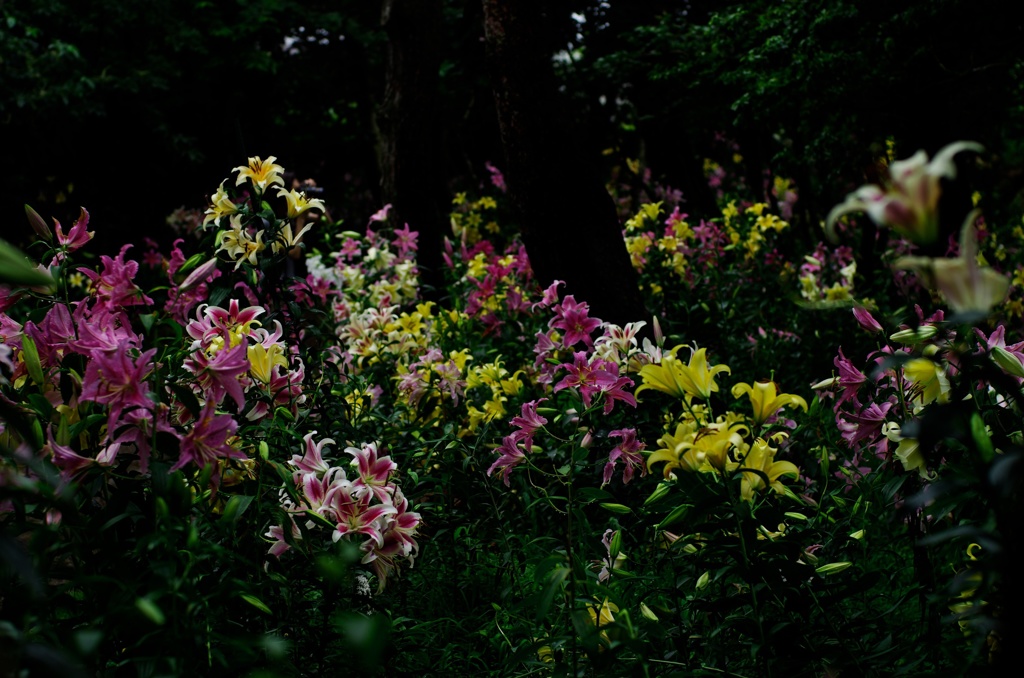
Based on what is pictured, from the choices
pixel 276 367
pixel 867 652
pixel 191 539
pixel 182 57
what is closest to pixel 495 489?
pixel 276 367

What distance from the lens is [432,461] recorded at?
2.54 m

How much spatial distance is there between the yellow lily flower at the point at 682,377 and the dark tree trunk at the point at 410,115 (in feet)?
15.2

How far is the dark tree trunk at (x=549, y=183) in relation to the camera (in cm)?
360

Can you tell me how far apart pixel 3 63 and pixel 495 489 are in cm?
820

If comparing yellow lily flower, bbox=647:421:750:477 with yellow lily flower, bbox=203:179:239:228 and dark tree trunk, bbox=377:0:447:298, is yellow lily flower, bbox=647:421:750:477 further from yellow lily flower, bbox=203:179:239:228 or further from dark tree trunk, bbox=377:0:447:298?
dark tree trunk, bbox=377:0:447:298

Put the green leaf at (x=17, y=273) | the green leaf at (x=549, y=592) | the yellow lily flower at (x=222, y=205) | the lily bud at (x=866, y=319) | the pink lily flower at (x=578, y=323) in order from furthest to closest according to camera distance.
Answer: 1. the pink lily flower at (x=578, y=323)
2. the yellow lily flower at (x=222, y=205)
3. the lily bud at (x=866, y=319)
4. the green leaf at (x=549, y=592)
5. the green leaf at (x=17, y=273)

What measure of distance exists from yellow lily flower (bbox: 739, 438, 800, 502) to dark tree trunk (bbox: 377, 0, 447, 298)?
15.5 feet

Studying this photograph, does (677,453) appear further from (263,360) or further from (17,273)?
(17,273)

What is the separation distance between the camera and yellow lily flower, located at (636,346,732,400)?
1512mm

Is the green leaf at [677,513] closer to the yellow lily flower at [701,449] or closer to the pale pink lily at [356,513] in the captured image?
the yellow lily flower at [701,449]

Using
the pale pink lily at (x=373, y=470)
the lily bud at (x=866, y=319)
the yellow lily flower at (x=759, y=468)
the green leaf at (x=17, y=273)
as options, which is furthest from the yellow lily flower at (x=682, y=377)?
the green leaf at (x=17, y=273)

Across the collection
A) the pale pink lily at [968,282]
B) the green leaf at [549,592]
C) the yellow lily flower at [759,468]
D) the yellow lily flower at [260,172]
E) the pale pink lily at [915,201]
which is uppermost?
the yellow lily flower at [260,172]

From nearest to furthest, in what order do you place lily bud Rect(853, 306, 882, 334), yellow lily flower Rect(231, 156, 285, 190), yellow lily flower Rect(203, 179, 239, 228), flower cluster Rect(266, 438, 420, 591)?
flower cluster Rect(266, 438, 420, 591) < lily bud Rect(853, 306, 882, 334) < yellow lily flower Rect(231, 156, 285, 190) < yellow lily flower Rect(203, 179, 239, 228)

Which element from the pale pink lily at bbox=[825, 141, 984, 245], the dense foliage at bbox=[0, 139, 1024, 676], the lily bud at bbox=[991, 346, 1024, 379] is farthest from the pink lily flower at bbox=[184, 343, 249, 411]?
the lily bud at bbox=[991, 346, 1024, 379]
